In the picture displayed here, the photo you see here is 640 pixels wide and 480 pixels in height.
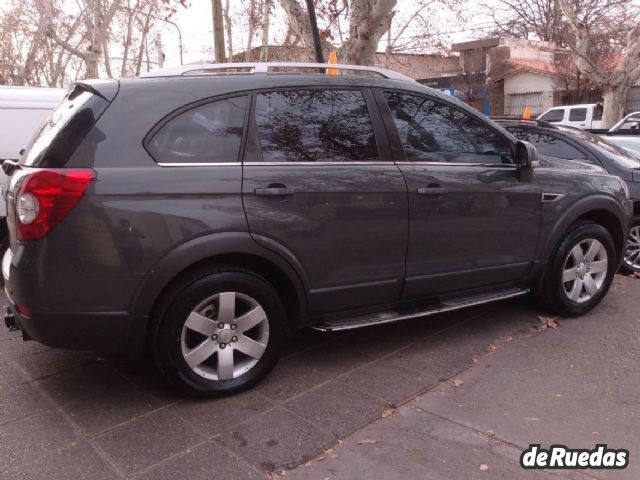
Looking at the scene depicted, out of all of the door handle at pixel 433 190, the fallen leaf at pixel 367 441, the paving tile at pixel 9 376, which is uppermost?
the door handle at pixel 433 190

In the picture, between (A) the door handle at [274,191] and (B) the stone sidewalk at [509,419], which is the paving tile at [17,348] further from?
(B) the stone sidewalk at [509,419]

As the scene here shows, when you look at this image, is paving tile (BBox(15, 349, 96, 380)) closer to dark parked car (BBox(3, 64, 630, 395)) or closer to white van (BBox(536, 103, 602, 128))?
dark parked car (BBox(3, 64, 630, 395))

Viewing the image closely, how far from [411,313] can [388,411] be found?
2.63 ft

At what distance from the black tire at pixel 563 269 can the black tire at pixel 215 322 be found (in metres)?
2.31

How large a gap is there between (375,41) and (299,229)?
5.96 meters

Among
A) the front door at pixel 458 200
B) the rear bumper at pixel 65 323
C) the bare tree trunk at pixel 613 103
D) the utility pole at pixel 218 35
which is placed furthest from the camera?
the bare tree trunk at pixel 613 103

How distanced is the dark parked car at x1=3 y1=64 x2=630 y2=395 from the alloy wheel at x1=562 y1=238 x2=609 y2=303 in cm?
43

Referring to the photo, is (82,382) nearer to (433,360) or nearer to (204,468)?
(204,468)

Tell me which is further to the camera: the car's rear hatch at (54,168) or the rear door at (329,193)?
the rear door at (329,193)

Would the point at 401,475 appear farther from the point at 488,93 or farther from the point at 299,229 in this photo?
the point at 488,93

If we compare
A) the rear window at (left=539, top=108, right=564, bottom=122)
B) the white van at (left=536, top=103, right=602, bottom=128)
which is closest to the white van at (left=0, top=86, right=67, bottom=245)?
the white van at (left=536, top=103, right=602, bottom=128)

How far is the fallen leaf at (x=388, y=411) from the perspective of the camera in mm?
3143

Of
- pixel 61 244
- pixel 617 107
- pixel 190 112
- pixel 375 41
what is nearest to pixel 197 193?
pixel 190 112

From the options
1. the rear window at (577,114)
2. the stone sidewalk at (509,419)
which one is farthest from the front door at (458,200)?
the rear window at (577,114)
